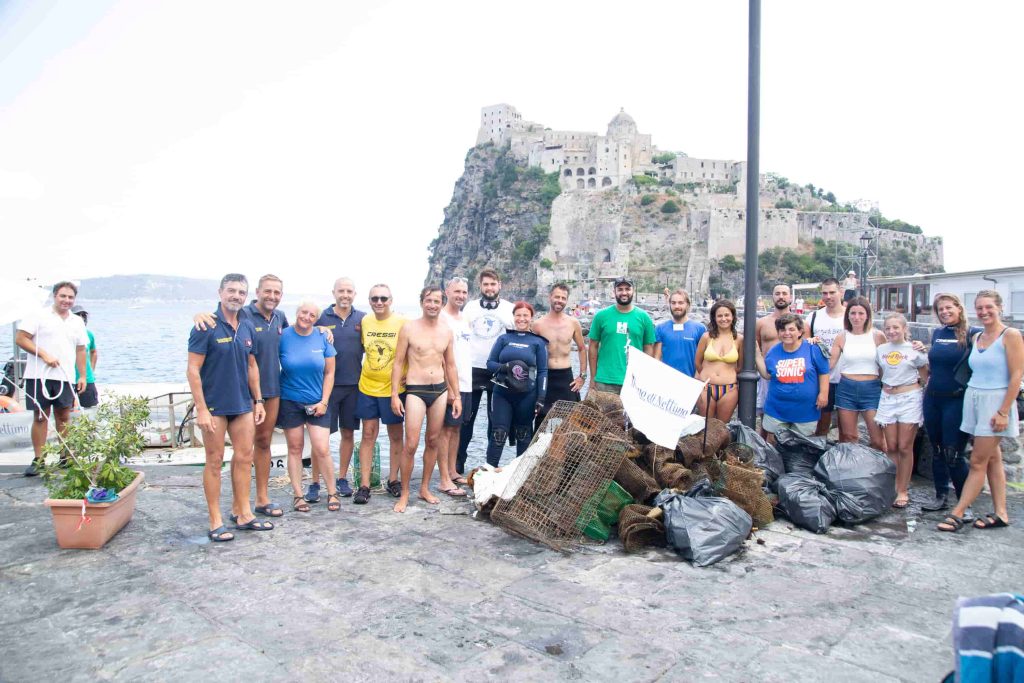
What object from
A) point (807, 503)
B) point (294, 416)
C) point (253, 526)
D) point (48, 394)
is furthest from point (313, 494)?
point (807, 503)

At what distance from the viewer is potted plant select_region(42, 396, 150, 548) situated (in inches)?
174

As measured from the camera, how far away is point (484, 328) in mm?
6578

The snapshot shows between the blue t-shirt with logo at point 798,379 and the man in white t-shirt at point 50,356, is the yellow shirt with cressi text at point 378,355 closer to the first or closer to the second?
the man in white t-shirt at point 50,356

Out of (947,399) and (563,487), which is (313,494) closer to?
(563,487)

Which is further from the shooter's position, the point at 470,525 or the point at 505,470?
the point at 505,470

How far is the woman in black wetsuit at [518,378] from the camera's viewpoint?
19.8 feet

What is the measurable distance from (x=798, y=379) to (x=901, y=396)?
0.80 metres

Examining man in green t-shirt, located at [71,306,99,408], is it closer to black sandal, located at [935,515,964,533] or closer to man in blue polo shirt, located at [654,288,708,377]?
man in blue polo shirt, located at [654,288,708,377]

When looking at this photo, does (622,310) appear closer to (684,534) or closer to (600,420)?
→ (600,420)

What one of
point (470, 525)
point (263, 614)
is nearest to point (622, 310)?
point (470, 525)

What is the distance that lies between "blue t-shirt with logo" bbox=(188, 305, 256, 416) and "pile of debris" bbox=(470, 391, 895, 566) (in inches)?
79.1

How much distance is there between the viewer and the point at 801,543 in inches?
181

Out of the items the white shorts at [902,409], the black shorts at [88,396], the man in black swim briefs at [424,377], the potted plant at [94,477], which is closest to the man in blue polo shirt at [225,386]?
the potted plant at [94,477]

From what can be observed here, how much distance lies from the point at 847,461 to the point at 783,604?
77.7 inches
